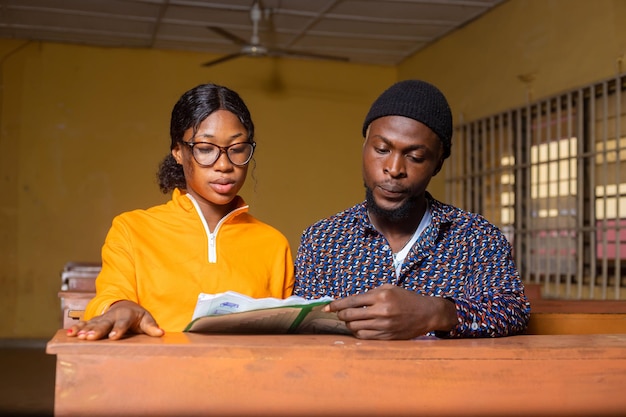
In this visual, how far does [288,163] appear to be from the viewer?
8.74 meters

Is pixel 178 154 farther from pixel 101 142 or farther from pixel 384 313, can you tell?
pixel 101 142

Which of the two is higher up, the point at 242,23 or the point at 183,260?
the point at 242,23

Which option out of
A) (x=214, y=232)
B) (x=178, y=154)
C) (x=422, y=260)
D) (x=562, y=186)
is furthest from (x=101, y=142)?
(x=422, y=260)

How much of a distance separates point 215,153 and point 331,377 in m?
0.94

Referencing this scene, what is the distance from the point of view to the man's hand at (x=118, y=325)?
51.1 inches

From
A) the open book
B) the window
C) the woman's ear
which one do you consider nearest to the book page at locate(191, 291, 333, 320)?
the open book

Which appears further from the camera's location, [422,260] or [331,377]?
[422,260]

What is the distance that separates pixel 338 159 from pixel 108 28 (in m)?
2.94

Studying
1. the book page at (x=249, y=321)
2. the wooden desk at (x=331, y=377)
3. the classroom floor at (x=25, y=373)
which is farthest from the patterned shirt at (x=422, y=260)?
the classroom floor at (x=25, y=373)

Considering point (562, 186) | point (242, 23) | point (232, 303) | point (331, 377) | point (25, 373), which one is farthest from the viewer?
point (242, 23)

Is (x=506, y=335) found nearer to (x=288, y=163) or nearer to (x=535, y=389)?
(x=535, y=389)

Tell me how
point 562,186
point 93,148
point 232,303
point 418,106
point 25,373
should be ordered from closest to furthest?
point 232,303 < point 418,106 < point 562,186 < point 25,373 < point 93,148

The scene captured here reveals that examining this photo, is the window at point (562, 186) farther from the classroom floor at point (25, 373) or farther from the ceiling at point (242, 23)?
the classroom floor at point (25, 373)

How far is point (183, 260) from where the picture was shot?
6.58ft
